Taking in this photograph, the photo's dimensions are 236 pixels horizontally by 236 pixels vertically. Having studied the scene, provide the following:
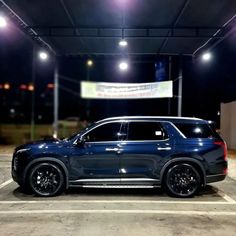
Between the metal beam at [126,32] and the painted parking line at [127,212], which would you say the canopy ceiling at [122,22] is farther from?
the painted parking line at [127,212]

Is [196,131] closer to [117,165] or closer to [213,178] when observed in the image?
[213,178]

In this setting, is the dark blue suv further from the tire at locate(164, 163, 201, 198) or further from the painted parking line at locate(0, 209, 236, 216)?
the painted parking line at locate(0, 209, 236, 216)

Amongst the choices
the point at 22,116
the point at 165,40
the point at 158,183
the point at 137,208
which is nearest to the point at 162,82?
the point at 165,40

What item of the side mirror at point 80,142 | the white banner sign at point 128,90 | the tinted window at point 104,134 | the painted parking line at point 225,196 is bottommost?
the painted parking line at point 225,196

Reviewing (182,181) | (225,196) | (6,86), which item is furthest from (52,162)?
(6,86)

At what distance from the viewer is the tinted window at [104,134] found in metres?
9.30

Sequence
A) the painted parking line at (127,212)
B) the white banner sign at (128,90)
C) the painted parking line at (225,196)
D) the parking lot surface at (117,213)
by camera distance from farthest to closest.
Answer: the white banner sign at (128,90) < the painted parking line at (225,196) < the painted parking line at (127,212) < the parking lot surface at (117,213)

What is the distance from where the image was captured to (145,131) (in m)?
9.41

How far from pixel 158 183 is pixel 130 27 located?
23.0 feet

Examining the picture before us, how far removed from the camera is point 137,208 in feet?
26.4

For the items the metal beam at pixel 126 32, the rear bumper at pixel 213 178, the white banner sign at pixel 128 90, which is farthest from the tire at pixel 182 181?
the white banner sign at pixel 128 90

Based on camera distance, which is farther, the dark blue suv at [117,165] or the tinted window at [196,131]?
the tinted window at [196,131]

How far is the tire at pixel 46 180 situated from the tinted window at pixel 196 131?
2843mm

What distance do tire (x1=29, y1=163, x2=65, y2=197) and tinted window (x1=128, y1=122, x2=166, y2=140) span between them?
1764mm
